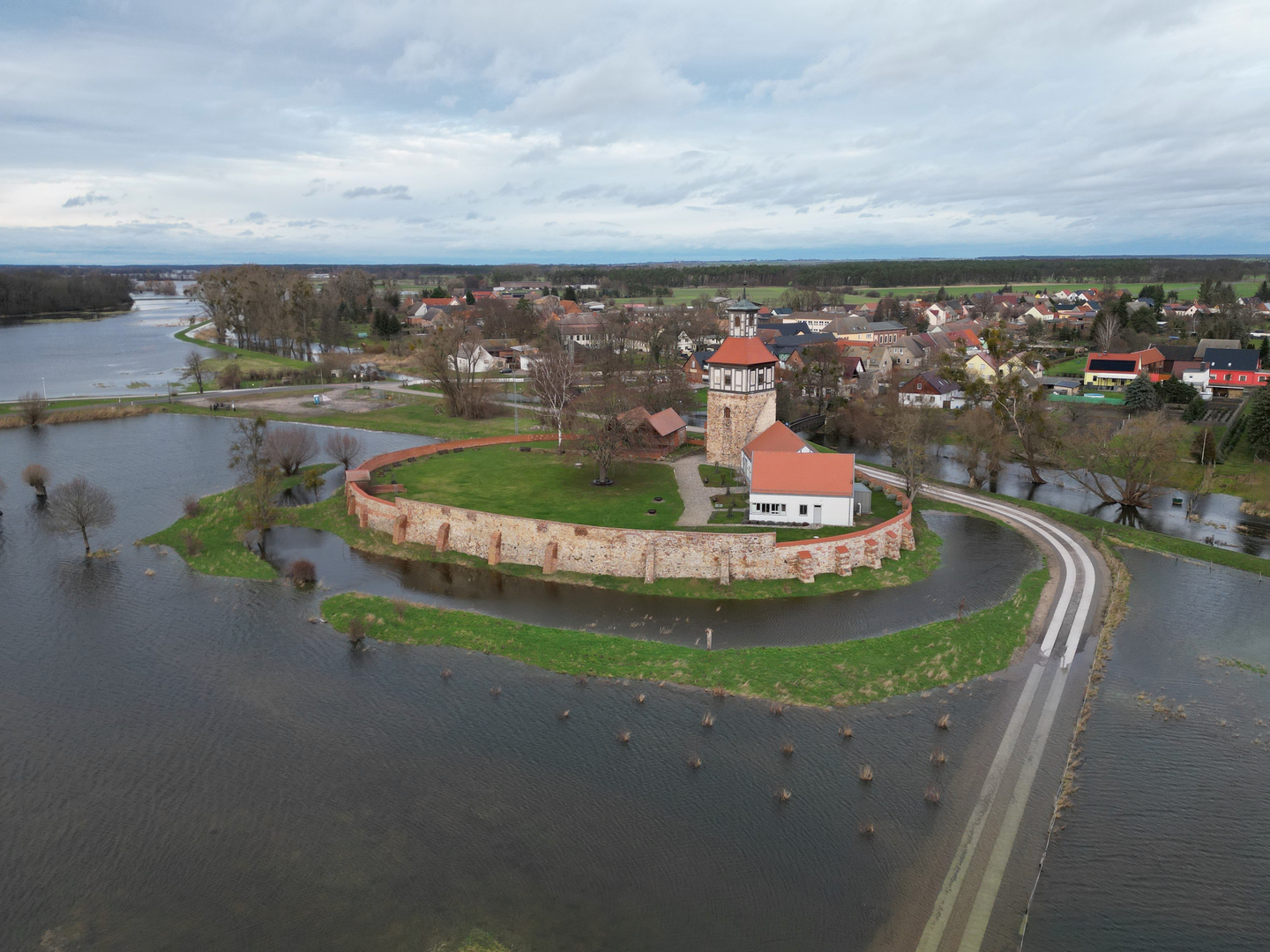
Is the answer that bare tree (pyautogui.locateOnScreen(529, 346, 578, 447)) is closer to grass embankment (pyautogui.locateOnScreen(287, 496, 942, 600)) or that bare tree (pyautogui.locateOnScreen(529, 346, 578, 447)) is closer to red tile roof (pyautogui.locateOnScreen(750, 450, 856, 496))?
grass embankment (pyautogui.locateOnScreen(287, 496, 942, 600))

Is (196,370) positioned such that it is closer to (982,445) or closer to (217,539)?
(217,539)

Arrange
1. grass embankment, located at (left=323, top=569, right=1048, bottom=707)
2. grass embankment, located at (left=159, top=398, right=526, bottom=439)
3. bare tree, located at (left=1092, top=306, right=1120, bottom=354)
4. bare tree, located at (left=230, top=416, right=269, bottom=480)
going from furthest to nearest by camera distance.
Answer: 1. bare tree, located at (left=1092, top=306, right=1120, bottom=354)
2. grass embankment, located at (left=159, top=398, right=526, bottom=439)
3. bare tree, located at (left=230, top=416, right=269, bottom=480)
4. grass embankment, located at (left=323, top=569, right=1048, bottom=707)

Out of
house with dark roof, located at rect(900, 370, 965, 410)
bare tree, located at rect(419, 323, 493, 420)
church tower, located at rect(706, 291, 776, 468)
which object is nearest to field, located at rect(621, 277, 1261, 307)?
house with dark roof, located at rect(900, 370, 965, 410)

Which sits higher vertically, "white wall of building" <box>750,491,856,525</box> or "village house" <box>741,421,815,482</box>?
"village house" <box>741,421,815,482</box>

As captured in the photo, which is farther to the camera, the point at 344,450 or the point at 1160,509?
the point at 344,450

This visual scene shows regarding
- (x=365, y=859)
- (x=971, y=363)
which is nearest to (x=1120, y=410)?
(x=971, y=363)

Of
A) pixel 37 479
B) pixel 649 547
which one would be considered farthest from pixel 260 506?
pixel 649 547

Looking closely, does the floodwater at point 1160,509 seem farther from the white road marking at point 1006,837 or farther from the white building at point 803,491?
the white road marking at point 1006,837
